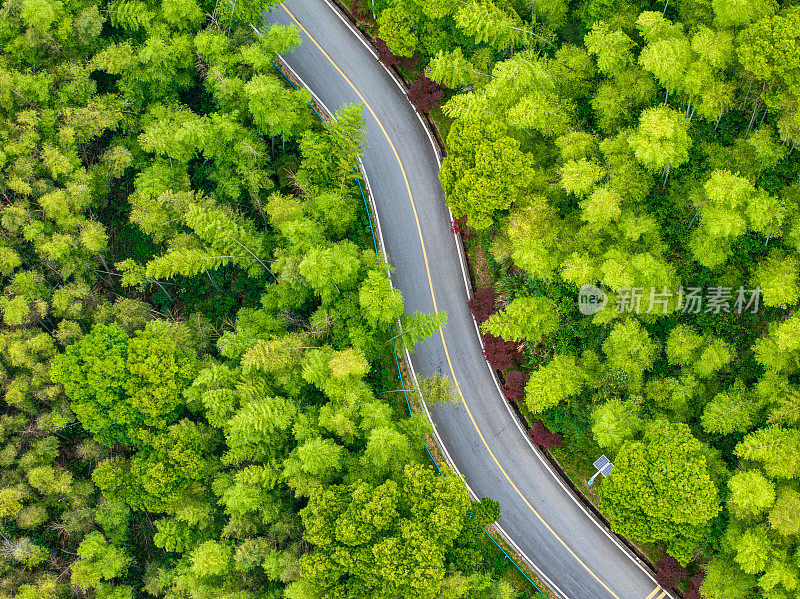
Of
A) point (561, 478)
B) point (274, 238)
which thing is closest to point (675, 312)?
point (561, 478)

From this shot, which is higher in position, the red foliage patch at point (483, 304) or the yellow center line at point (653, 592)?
the red foliage patch at point (483, 304)

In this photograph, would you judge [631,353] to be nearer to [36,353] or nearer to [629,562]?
[629,562]

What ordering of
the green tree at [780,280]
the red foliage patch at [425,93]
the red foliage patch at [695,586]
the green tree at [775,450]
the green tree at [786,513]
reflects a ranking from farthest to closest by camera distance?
1. the red foliage patch at [425,93]
2. the red foliage patch at [695,586]
3. the green tree at [780,280]
4. the green tree at [775,450]
5. the green tree at [786,513]

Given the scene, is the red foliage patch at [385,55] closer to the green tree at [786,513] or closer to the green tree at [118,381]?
the green tree at [118,381]

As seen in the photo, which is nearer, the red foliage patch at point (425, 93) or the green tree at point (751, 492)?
the green tree at point (751, 492)

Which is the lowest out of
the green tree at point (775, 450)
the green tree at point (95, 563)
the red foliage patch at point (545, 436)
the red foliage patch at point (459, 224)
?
the green tree at point (95, 563)

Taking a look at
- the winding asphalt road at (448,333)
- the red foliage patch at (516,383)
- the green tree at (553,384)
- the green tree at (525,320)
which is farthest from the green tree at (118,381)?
the green tree at (553,384)

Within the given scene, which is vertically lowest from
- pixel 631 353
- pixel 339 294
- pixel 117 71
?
pixel 339 294
